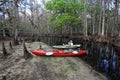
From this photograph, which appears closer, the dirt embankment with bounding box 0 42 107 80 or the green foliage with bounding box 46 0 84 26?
the dirt embankment with bounding box 0 42 107 80

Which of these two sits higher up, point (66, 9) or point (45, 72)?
point (66, 9)

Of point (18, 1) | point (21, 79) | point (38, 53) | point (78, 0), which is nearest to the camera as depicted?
point (21, 79)

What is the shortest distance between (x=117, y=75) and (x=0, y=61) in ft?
28.9

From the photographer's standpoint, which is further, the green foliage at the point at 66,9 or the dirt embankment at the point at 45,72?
the green foliage at the point at 66,9

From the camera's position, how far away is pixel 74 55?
1662 centimetres

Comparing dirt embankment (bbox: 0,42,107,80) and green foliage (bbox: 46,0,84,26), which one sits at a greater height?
green foliage (bbox: 46,0,84,26)

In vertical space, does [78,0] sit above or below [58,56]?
above

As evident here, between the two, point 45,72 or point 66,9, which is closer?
point 45,72

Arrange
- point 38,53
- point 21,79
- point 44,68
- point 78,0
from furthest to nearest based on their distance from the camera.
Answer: point 78,0
point 38,53
point 44,68
point 21,79

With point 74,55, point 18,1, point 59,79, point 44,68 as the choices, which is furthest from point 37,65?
point 18,1

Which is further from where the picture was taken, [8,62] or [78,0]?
[78,0]

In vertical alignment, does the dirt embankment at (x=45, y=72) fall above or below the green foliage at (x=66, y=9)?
below

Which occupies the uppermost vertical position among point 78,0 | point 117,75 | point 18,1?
point 78,0

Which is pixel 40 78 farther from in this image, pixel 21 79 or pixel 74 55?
pixel 74 55
